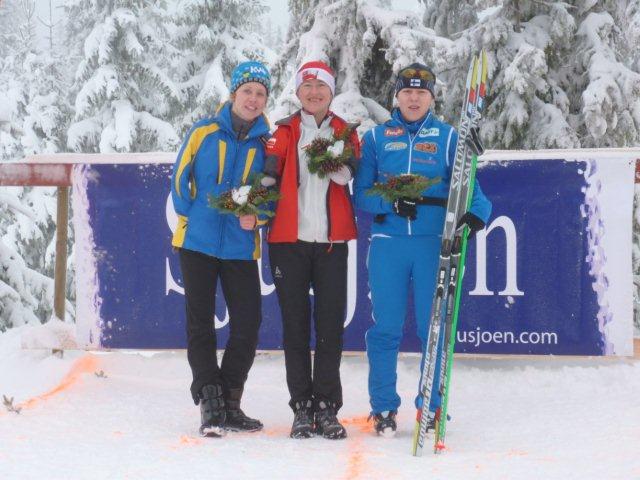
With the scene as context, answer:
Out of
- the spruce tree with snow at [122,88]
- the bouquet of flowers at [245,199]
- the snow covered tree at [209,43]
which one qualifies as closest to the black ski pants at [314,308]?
the bouquet of flowers at [245,199]

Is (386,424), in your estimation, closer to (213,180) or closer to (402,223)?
(402,223)

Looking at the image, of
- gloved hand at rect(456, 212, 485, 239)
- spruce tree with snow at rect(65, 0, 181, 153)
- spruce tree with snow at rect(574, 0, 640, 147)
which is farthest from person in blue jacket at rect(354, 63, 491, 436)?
spruce tree with snow at rect(65, 0, 181, 153)

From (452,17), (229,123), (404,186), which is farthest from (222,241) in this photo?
(452,17)

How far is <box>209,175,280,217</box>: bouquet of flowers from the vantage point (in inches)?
142

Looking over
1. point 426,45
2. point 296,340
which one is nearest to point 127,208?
point 296,340

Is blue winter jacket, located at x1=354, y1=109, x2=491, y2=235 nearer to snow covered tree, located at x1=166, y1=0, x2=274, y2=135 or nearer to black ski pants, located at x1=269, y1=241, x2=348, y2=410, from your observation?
black ski pants, located at x1=269, y1=241, x2=348, y2=410

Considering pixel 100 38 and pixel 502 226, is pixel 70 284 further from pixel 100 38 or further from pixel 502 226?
pixel 502 226

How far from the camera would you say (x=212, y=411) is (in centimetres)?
380

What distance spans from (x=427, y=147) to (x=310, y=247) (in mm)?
841

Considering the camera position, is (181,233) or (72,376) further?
(72,376)

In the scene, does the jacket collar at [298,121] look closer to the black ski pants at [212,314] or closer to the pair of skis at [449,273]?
the pair of skis at [449,273]

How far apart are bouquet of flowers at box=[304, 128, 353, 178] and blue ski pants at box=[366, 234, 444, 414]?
0.50 meters

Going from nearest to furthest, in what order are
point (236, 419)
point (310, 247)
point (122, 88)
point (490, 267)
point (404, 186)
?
point (404, 186) → point (310, 247) → point (236, 419) → point (490, 267) → point (122, 88)

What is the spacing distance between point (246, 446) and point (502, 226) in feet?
8.15
